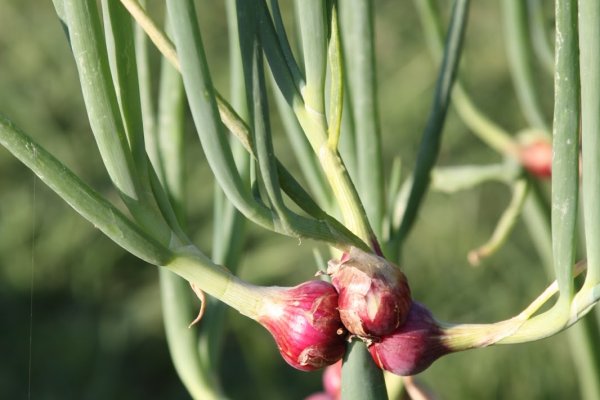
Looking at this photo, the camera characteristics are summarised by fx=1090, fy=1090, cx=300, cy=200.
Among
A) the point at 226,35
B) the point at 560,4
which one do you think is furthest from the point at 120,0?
the point at 226,35

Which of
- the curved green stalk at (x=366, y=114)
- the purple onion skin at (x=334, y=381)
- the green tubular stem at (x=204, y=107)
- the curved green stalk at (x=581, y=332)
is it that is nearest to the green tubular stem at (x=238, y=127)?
the green tubular stem at (x=204, y=107)

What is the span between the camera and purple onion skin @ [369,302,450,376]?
39 centimetres

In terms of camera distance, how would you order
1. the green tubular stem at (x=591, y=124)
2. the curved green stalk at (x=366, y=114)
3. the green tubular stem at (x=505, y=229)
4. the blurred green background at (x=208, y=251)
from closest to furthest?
the green tubular stem at (x=591, y=124) → the curved green stalk at (x=366, y=114) → the green tubular stem at (x=505, y=229) → the blurred green background at (x=208, y=251)

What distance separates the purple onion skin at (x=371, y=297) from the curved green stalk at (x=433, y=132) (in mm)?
142

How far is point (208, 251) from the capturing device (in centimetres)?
198

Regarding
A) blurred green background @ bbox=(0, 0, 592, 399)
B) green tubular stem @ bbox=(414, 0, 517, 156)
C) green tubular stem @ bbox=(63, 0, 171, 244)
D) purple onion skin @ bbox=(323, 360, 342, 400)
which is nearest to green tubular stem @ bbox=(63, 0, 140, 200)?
green tubular stem @ bbox=(63, 0, 171, 244)

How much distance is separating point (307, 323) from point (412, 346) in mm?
38

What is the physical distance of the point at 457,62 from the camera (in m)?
0.54

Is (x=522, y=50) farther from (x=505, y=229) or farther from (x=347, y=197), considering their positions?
(x=347, y=197)

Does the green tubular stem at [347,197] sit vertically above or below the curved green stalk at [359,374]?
above

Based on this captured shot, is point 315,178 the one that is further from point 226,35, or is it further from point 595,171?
point 226,35

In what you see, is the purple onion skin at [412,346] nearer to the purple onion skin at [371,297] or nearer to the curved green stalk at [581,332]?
the purple onion skin at [371,297]

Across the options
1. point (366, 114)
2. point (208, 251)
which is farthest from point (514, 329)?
point (208, 251)

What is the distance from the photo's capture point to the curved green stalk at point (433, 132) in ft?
1.75
